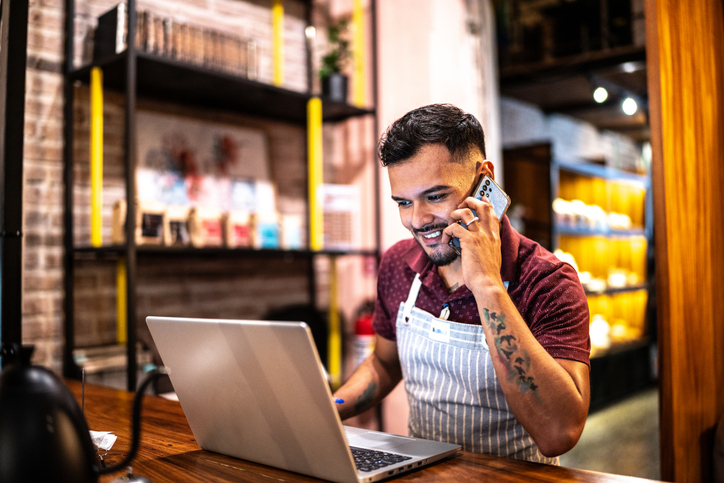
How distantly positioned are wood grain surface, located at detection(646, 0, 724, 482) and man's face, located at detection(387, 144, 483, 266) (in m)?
0.56

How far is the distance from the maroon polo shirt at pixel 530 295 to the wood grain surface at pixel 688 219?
40cm

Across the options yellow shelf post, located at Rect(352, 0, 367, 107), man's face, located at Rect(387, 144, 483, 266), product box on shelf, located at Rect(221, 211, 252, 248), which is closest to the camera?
man's face, located at Rect(387, 144, 483, 266)

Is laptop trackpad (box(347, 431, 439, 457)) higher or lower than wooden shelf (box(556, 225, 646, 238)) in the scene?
lower

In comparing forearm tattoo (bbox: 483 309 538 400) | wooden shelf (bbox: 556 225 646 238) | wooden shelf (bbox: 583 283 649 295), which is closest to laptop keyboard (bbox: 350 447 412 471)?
forearm tattoo (bbox: 483 309 538 400)

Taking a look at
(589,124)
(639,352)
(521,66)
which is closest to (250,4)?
(521,66)

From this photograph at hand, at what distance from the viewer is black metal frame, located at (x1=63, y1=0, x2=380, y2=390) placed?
2117 mm

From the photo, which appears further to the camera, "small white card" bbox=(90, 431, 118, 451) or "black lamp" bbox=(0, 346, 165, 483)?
"small white card" bbox=(90, 431, 118, 451)

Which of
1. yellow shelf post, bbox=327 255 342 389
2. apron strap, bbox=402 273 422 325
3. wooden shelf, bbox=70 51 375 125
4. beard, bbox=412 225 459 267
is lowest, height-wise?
yellow shelf post, bbox=327 255 342 389

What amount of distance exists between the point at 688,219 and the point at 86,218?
2.17 metres

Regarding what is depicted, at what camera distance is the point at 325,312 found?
10.9ft

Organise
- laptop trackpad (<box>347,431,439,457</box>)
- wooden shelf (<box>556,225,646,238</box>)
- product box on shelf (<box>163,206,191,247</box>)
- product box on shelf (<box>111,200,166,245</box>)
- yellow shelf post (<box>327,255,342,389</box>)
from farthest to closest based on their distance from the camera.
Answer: wooden shelf (<box>556,225,646,238</box>) → yellow shelf post (<box>327,255,342,389</box>) → product box on shelf (<box>163,206,191,247</box>) → product box on shelf (<box>111,200,166,245</box>) → laptop trackpad (<box>347,431,439,457</box>)

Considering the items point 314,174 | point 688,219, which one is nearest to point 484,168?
point 688,219

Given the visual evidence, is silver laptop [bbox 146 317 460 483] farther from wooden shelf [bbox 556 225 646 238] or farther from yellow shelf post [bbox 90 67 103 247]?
wooden shelf [bbox 556 225 646 238]

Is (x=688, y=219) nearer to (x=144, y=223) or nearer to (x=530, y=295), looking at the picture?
(x=530, y=295)
